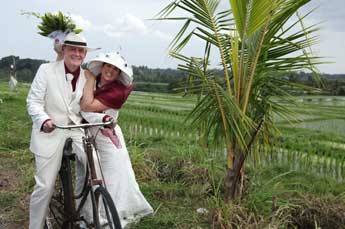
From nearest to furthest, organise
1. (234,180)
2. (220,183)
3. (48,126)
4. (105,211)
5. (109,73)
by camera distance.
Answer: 1. (105,211)
2. (48,126)
3. (109,73)
4. (234,180)
5. (220,183)

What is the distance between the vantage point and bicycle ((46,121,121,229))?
273cm

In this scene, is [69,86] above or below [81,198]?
above

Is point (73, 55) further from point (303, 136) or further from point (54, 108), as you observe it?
point (303, 136)

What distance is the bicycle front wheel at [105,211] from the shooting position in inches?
104

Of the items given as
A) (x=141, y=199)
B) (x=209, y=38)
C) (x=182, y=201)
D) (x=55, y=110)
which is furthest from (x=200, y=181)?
(x=55, y=110)

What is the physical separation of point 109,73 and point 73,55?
34 centimetres

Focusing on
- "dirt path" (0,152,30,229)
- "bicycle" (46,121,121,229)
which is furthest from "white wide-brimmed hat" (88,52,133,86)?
"dirt path" (0,152,30,229)

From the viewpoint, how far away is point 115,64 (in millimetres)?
2967

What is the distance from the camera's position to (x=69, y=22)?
133 inches

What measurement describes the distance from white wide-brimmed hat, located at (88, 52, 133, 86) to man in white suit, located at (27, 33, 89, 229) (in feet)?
0.51

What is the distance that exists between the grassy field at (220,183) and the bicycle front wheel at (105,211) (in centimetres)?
90

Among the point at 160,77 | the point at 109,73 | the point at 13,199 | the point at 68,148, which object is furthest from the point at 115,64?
the point at 160,77

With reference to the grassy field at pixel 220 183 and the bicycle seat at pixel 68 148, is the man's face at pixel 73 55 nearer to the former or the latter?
the bicycle seat at pixel 68 148

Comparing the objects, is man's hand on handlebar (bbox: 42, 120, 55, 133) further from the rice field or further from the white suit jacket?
the rice field
